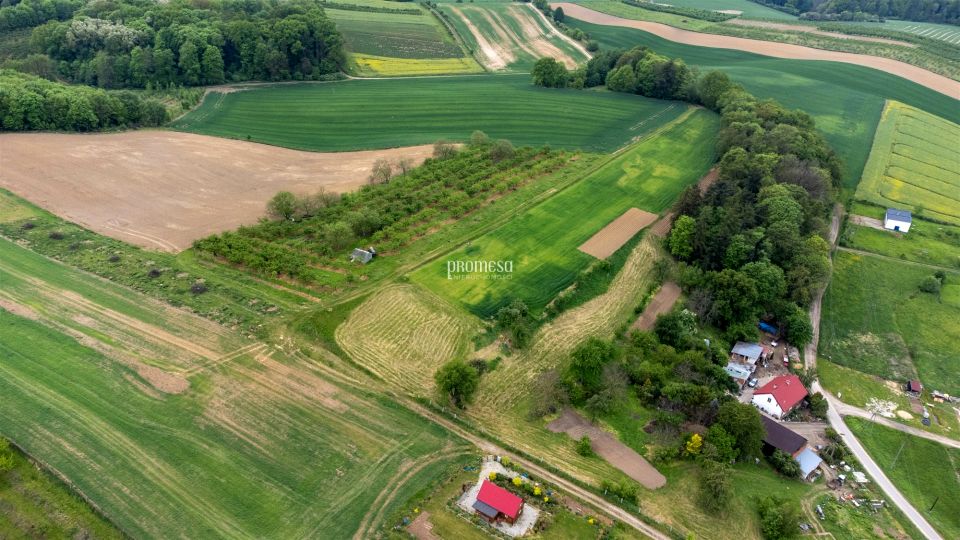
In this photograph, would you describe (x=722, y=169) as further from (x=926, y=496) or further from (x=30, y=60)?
(x=30, y=60)

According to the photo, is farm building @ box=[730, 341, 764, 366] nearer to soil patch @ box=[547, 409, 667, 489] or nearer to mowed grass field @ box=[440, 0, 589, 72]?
soil patch @ box=[547, 409, 667, 489]

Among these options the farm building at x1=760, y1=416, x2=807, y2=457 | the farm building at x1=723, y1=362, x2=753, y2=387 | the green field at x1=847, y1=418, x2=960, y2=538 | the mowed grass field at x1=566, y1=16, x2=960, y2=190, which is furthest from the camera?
the mowed grass field at x1=566, y1=16, x2=960, y2=190

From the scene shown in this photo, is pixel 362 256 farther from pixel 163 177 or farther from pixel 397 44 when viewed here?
pixel 397 44

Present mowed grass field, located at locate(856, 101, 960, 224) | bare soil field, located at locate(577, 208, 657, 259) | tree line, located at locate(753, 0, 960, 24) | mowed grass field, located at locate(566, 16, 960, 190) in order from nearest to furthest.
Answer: bare soil field, located at locate(577, 208, 657, 259), mowed grass field, located at locate(856, 101, 960, 224), mowed grass field, located at locate(566, 16, 960, 190), tree line, located at locate(753, 0, 960, 24)

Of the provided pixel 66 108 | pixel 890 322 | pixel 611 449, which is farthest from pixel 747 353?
pixel 66 108

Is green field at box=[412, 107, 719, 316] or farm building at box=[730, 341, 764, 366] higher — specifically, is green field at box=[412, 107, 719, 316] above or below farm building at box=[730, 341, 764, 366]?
above

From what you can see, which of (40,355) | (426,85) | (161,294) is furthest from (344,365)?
(426,85)

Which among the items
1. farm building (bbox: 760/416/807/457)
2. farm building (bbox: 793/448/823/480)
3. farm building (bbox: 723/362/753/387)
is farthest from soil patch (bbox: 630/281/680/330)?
farm building (bbox: 793/448/823/480)
